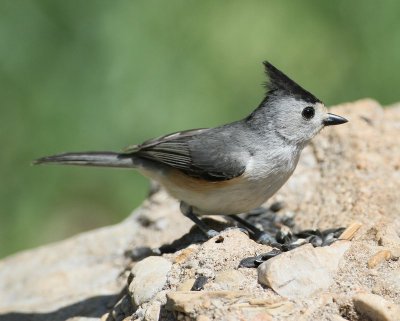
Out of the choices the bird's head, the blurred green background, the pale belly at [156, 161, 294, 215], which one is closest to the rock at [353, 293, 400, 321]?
the pale belly at [156, 161, 294, 215]

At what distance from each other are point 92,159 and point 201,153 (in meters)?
0.81

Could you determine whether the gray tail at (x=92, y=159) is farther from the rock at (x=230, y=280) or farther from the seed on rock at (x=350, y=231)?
the rock at (x=230, y=280)

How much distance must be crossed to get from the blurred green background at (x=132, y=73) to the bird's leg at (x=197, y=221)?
208 centimetres

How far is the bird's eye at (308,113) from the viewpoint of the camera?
17.3 feet

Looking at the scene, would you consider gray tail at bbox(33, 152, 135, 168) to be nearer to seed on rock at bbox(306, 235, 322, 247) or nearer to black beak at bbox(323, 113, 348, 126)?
A: black beak at bbox(323, 113, 348, 126)

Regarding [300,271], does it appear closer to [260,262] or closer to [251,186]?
[260,262]

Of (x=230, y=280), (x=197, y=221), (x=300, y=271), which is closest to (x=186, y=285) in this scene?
(x=230, y=280)

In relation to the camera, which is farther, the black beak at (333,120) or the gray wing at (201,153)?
the black beak at (333,120)

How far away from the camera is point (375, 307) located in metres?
3.64

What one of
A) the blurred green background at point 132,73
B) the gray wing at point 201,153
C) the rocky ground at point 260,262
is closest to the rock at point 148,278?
the rocky ground at point 260,262

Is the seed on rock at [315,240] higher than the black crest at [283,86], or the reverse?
the black crest at [283,86]

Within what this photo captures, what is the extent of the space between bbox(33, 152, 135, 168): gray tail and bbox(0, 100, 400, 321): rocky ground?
540mm

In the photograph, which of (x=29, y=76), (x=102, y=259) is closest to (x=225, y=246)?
(x=102, y=259)

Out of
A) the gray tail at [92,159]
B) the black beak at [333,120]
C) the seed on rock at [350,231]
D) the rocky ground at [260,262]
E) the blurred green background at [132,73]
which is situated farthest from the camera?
the blurred green background at [132,73]
